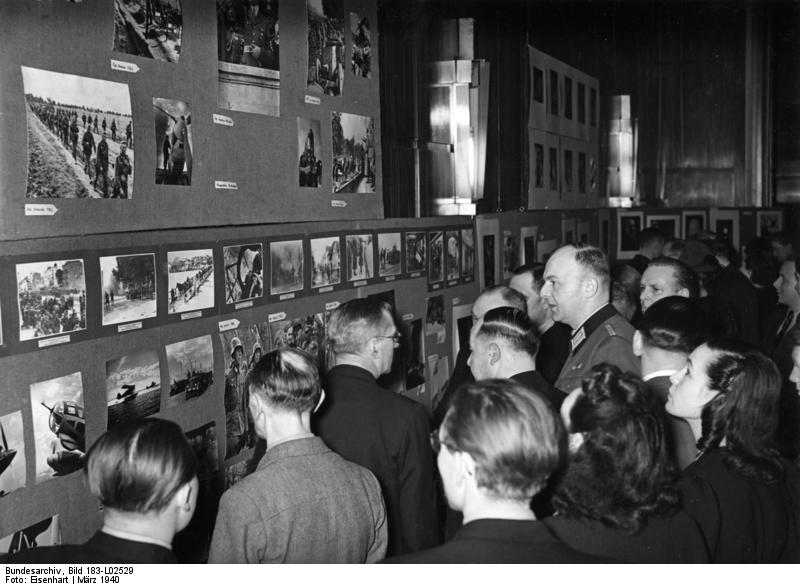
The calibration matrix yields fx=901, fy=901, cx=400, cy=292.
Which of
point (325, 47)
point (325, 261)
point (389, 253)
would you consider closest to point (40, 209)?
point (325, 261)

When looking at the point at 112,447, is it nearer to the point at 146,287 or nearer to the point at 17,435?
the point at 17,435

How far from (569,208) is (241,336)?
19.2ft

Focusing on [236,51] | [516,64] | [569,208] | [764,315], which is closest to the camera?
[236,51]

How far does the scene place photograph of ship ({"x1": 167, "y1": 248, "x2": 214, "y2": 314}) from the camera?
331 cm

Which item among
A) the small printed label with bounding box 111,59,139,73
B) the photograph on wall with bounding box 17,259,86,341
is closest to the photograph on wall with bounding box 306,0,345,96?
the small printed label with bounding box 111,59,139,73

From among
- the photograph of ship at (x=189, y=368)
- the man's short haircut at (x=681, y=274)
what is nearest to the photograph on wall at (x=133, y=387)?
the photograph of ship at (x=189, y=368)

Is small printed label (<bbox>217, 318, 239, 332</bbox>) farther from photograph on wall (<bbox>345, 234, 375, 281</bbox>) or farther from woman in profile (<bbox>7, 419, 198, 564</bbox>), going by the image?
woman in profile (<bbox>7, 419, 198, 564</bbox>)

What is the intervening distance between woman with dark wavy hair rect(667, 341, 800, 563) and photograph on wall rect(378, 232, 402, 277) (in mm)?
2436

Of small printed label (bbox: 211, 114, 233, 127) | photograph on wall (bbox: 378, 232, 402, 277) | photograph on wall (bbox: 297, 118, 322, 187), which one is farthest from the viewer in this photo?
photograph on wall (bbox: 378, 232, 402, 277)

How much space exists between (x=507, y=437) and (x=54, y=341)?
1498mm

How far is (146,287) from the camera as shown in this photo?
10.3 ft

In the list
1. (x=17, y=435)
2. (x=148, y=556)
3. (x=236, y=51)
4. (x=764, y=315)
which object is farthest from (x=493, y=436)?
(x=764, y=315)

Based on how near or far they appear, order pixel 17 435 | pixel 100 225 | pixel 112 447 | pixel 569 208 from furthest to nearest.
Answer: pixel 569 208 < pixel 100 225 < pixel 17 435 < pixel 112 447

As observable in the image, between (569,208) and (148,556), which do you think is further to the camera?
(569,208)
